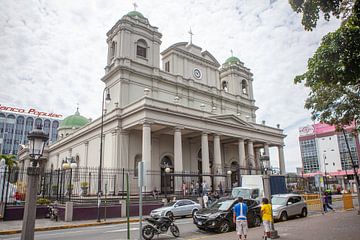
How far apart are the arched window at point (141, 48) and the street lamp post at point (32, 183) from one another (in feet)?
96.3

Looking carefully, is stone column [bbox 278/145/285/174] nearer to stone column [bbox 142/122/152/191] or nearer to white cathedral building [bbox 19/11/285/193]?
white cathedral building [bbox 19/11/285/193]

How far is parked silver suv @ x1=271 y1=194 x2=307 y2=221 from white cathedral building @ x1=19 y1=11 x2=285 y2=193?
424 inches

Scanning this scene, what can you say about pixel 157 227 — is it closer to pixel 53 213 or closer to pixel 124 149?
pixel 53 213

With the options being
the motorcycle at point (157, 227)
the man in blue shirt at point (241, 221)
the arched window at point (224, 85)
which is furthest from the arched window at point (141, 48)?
the man in blue shirt at point (241, 221)

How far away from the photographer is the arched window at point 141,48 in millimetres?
36219

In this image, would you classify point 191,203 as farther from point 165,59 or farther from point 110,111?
point 165,59

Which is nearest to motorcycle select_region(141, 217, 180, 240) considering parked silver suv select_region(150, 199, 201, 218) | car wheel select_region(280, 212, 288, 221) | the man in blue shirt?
the man in blue shirt

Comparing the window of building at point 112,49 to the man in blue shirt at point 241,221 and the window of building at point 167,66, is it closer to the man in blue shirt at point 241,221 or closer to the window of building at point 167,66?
the window of building at point 167,66

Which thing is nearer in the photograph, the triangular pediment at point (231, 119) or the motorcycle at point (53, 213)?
the motorcycle at point (53, 213)

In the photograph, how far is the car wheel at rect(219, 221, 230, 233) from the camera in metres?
13.3

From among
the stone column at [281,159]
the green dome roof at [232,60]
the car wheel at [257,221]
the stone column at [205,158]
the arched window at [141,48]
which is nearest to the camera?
the car wheel at [257,221]

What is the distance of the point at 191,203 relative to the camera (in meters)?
21.2

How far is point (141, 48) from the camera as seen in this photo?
3666cm

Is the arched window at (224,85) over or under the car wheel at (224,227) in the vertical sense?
over
